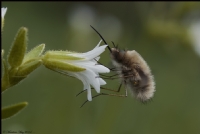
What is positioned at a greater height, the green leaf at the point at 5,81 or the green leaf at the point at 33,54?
the green leaf at the point at 33,54

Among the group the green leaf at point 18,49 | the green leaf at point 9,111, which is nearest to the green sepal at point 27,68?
the green leaf at point 18,49

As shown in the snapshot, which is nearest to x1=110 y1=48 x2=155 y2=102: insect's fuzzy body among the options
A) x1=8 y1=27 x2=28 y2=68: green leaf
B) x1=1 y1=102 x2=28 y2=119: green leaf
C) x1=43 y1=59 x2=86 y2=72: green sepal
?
x1=43 y1=59 x2=86 y2=72: green sepal

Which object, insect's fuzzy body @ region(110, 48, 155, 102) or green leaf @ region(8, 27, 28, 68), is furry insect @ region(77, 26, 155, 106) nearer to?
insect's fuzzy body @ region(110, 48, 155, 102)

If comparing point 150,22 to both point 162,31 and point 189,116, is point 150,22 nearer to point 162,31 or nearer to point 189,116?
point 162,31

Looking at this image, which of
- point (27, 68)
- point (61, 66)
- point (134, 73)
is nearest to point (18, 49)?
point (27, 68)

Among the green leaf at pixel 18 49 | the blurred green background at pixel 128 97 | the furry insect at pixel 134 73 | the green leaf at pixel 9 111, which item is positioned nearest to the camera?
the green leaf at pixel 9 111

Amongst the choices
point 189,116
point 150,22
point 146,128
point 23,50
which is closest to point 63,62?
point 23,50

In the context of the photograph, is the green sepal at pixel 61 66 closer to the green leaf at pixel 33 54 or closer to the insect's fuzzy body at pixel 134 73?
the green leaf at pixel 33 54

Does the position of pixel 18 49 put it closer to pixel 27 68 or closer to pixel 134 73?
pixel 27 68
